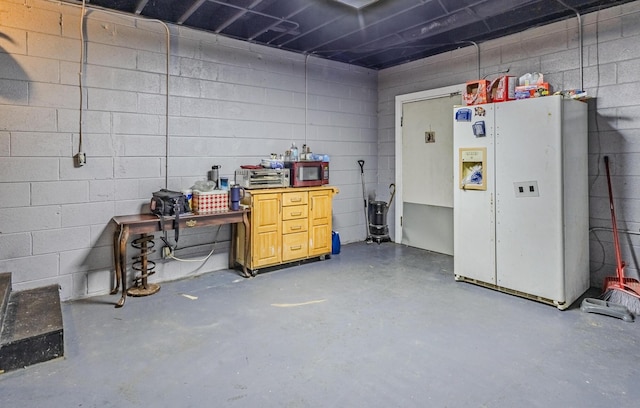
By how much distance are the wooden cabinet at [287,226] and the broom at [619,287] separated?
2.79 m

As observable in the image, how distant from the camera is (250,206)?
4.04 meters

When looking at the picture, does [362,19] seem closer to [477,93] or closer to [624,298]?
[477,93]

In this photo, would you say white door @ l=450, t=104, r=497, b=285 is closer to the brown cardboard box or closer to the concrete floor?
the brown cardboard box

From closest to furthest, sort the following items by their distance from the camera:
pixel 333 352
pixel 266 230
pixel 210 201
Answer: pixel 333 352
pixel 210 201
pixel 266 230

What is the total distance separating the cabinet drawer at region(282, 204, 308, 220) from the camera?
14.2 feet

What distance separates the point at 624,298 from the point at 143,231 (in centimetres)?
408

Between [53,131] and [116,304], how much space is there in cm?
159

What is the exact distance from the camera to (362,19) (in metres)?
3.84

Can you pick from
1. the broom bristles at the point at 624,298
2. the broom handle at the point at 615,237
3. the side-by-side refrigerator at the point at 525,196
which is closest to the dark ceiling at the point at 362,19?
the side-by-side refrigerator at the point at 525,196

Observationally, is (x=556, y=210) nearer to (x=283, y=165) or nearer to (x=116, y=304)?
(x=283, y=165)

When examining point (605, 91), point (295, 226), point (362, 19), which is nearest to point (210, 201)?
point (295, 226)

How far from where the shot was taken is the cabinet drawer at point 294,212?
4340 millimetres

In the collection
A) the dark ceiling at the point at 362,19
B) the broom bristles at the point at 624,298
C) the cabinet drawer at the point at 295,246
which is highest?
the dark ceiling at the point at 362,19

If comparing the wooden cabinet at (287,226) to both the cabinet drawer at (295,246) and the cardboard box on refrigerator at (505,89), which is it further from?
the cardboard box on refrigerator at (505,89)
